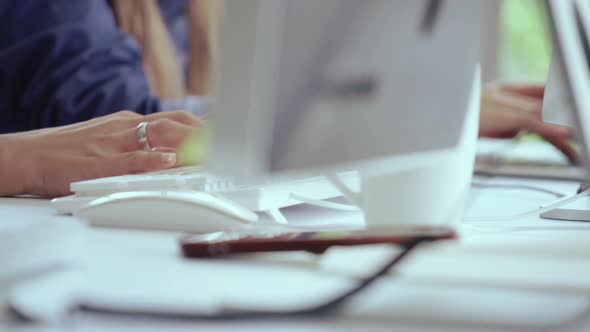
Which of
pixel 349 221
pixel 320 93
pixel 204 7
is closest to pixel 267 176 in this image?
pixel 320 93

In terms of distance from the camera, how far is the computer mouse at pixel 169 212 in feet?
1.63

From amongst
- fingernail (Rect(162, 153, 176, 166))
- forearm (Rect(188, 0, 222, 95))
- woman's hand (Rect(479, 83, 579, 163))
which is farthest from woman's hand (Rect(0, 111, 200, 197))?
forearm (Rect(188, 0, 222, 95))

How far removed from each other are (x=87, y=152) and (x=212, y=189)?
0.27 m

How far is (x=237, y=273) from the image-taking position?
14.7 inches

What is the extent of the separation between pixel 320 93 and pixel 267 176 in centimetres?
4

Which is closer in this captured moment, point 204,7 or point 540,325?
point 540,325

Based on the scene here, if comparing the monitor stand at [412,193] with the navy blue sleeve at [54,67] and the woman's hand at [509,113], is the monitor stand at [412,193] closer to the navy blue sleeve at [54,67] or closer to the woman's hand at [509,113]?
the woman's hand at [509,113]

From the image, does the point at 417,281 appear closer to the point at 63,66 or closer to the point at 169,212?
the point at 169,212

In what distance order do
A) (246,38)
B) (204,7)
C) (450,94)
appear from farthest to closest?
1. (204,7)
2. (450,94)
3. (246,38)

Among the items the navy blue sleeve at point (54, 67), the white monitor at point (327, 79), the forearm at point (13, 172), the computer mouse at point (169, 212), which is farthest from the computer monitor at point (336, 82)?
the navy blue sleeve at point (54, 67)

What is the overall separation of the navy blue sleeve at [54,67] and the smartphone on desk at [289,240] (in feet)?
2.79

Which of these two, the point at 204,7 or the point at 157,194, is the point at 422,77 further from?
the point at 204,7

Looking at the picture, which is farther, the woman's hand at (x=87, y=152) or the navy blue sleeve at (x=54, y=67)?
the navy blue sleeve at (x=54, y=67)

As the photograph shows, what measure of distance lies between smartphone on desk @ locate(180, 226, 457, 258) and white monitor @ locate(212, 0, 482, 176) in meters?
0.04
